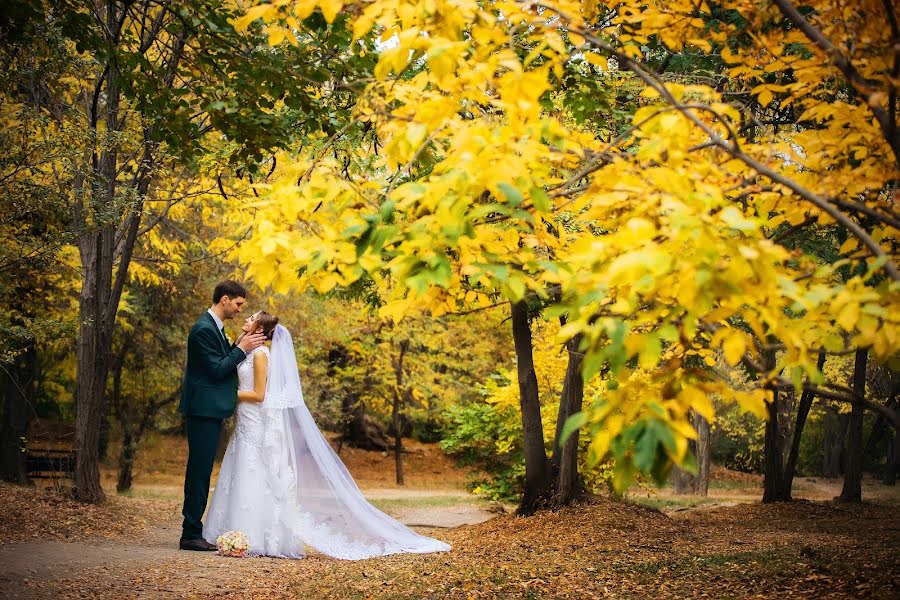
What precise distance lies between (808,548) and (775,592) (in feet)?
5.54

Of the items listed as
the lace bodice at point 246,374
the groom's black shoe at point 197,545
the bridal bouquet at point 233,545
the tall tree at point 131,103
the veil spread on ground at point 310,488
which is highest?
the tall tree at point 131,103

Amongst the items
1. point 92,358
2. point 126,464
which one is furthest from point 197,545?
point 126,464

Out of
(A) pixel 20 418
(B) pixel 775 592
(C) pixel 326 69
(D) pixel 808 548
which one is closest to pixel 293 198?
(C) pixel 326 69

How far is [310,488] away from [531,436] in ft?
12.4

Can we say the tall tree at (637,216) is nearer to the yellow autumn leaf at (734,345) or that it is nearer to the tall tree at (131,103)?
the yellow autumn leaf at (734,345)

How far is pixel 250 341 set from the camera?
729cm

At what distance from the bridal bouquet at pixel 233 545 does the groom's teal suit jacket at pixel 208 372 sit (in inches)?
41.6

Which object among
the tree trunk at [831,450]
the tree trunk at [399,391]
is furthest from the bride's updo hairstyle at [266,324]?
the tree trunk at [831,450]

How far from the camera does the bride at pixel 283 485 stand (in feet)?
22.9

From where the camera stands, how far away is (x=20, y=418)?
1502 cm

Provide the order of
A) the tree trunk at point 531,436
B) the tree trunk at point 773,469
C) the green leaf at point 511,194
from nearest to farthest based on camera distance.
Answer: the green leaf at point 511,194, the tree trunk at point 531,436, the tree trunk at point 773,469

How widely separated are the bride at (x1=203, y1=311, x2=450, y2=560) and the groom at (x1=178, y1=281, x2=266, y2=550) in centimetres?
20

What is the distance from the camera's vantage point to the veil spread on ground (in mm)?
7082

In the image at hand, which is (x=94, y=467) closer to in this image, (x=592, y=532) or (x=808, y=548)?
(x=592, y=532)
